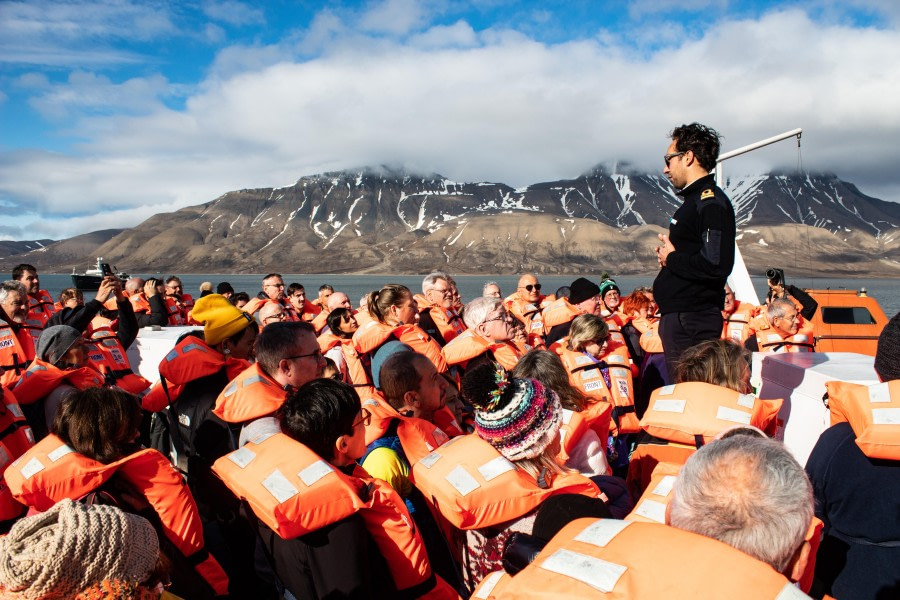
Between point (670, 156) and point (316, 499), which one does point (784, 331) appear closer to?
point (670, 156)

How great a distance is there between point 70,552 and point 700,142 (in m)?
3.59

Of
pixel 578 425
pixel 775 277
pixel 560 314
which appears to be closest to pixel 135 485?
pixel 578 425

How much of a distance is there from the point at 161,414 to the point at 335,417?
9.37 ft

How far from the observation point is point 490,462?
7.55 feet

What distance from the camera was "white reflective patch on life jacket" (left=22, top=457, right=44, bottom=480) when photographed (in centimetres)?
268

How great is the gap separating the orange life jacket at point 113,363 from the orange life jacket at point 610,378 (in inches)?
163

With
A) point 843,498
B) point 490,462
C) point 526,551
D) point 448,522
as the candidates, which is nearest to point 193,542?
point 448,522

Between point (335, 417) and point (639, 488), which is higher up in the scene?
point (335, 417)

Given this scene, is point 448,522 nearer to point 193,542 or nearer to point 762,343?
point 193,542

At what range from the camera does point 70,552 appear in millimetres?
1540

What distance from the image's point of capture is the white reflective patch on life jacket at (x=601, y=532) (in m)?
1.26

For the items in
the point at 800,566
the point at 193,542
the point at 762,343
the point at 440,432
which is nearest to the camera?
the point at 800,566

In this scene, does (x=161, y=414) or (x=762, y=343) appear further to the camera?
(x=762, y=343)

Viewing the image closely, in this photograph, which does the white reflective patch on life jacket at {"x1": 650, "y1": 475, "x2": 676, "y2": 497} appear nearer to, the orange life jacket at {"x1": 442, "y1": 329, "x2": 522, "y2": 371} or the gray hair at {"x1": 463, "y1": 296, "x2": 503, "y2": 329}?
the orange life jacket at {"x1": 442, "y1": 329, "x2": 522, "y2": 371}
